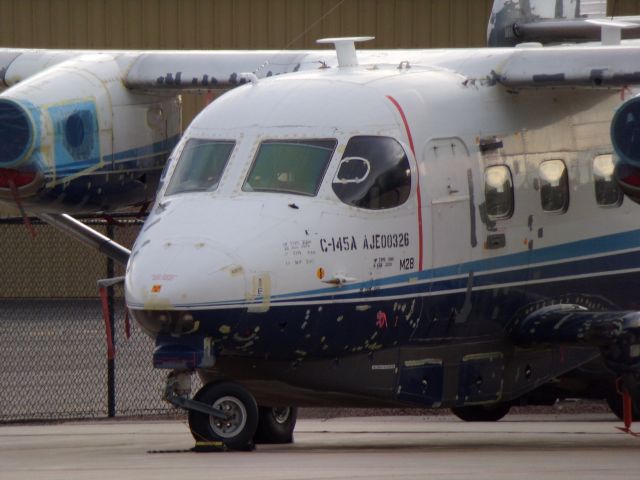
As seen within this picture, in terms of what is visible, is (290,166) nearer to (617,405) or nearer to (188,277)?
(188,277)

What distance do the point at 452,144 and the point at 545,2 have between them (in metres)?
4.75

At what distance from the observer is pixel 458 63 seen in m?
13.9

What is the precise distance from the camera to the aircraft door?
12.9 meters

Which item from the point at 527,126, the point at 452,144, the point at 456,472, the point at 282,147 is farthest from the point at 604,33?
the point at 456,472

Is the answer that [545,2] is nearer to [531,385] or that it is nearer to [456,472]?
[531,385]

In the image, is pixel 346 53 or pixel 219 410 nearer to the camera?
pixel 219 410

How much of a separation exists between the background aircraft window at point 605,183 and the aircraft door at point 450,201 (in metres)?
1.69

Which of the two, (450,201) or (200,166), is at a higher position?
(200,166)

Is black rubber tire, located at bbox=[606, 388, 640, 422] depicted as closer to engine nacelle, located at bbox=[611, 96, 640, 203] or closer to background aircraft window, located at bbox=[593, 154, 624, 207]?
background aircraft window, located at bbox=[593, 154, 624, 207]

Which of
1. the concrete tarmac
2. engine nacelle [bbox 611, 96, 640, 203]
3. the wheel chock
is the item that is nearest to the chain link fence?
the concrete tarmac

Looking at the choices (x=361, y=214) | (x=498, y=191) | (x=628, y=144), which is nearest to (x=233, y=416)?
(x=361, y=214)

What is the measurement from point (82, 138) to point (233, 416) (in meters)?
4.24

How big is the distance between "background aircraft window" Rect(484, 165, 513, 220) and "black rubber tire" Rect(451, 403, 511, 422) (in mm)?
3340

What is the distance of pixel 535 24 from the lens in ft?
55.9
